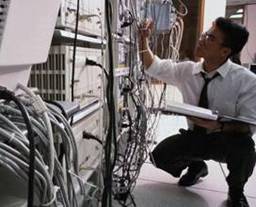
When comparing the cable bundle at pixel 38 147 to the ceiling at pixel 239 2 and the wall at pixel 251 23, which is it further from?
the wall at pixel 251 23

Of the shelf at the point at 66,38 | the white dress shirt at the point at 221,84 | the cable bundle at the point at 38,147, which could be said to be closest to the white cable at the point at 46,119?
the cable bundle at the point at 38,147

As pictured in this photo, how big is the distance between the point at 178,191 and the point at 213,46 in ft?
3.29

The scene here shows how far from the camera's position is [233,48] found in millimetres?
1822

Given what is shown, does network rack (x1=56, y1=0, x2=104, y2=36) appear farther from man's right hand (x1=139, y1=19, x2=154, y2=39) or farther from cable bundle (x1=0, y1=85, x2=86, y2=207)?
man's right hand (x1=139, y1=19, x2=154, y2=39)

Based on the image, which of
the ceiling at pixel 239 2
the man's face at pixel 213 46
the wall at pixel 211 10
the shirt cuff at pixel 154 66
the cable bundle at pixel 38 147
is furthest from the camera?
the ceiling at pixel 239 2

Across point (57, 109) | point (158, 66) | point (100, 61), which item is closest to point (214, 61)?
point (158, 66)

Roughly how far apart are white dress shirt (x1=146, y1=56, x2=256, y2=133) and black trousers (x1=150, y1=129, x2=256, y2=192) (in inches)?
5.6

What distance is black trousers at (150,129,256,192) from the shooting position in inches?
66.1

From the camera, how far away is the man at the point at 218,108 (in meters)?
1.70

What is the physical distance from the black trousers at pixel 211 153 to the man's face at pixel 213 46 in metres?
0.51

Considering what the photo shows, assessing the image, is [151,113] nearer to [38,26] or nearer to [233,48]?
[233,48]

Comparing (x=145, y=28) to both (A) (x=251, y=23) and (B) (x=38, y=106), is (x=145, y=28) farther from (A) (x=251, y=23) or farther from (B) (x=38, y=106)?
(A) (x=251, y=23)

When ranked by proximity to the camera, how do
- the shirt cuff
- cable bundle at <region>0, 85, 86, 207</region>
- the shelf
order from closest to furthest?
cable bundle at <region>0, 85, 86, 207</region>
the shelf
the shirt cuff

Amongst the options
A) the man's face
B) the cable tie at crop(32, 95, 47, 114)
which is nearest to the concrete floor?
the man's face
